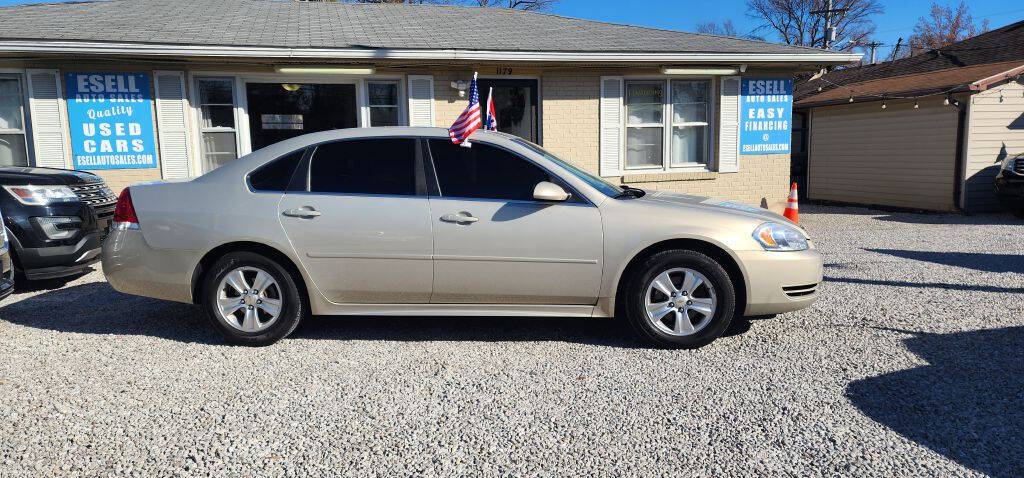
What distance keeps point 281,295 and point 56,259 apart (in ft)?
10.4

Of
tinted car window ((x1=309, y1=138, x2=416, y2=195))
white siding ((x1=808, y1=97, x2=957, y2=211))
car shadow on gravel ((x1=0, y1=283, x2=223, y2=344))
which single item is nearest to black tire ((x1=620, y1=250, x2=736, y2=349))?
tinted car window ((x1=309, y1=138, x2=416, y2=195))

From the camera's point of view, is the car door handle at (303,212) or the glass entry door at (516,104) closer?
the car door handle at (303,212)

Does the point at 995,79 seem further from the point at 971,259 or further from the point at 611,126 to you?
the point at 611,126

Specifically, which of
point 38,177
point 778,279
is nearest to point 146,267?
point 38,177

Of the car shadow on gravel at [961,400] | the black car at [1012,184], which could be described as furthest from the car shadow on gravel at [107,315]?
the black car at [1012,184]

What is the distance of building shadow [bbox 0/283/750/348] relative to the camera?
494 cm

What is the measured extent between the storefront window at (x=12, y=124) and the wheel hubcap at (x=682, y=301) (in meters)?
8.80

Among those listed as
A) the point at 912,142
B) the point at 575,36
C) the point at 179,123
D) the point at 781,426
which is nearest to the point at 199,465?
the point at 781,426

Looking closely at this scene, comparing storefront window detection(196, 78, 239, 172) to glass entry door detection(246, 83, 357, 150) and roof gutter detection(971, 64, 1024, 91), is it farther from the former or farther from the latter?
roof gutter detection(971, 64, 1024, 91)

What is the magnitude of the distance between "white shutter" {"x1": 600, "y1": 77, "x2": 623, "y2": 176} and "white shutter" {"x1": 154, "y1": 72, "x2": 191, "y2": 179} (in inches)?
233

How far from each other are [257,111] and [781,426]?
28.8ft

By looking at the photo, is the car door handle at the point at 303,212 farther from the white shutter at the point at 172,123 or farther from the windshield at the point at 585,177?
the white shutter at the point at 172,123

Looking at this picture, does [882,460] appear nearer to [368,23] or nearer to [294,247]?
[294,247]

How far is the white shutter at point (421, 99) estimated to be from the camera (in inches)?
390
